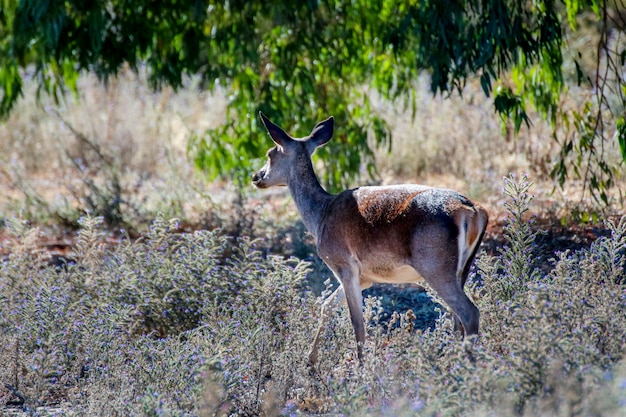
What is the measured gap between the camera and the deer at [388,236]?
20.2 ft

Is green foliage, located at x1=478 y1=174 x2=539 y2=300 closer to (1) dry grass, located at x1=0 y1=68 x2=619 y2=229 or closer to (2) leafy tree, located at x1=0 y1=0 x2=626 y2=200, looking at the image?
(1) dry grass, located at x1=0 y1=68 x2=619 y2=229

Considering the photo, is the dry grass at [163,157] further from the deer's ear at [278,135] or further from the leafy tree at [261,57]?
the deer's ear at [278,135]

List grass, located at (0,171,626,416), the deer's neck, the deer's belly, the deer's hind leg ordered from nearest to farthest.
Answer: grass, located at (0,171,626,416), the deer's hind leg, the deer's belly, the deer's neck

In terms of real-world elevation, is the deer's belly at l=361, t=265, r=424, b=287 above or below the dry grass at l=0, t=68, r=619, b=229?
above

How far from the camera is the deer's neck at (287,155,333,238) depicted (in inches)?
292

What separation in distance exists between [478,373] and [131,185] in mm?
10587

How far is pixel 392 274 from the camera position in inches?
262

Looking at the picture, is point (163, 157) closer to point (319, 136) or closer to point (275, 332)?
point (319, 136)

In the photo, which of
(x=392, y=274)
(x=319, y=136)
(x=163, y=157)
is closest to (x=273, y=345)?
(x=392, y=274)

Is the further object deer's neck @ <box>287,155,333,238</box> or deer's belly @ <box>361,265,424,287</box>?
deer's neck @ <box>287,155,333,238</box>

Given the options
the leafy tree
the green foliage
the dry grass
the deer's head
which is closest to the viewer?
the green foliage

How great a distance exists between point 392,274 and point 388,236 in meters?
0.31

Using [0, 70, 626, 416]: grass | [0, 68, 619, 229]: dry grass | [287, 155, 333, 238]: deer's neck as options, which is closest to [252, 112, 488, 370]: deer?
[287, 155, 333, 238]: deer's neck

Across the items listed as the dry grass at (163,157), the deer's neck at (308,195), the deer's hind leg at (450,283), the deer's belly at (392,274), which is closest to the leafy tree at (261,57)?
the dry grass at (163,157)
